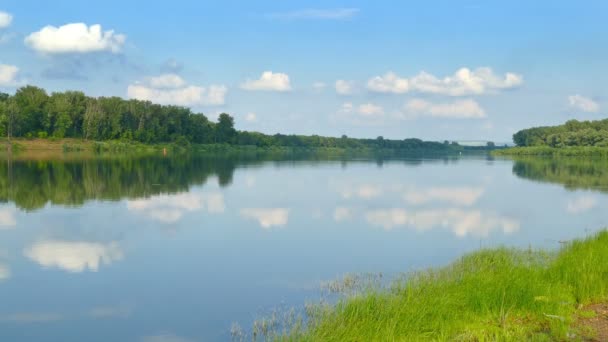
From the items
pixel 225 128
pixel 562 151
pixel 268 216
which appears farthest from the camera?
pixel 225 128

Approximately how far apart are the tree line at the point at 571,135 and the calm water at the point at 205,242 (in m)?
105

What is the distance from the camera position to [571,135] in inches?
5256

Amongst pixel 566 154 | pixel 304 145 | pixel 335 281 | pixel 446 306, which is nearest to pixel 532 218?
pixel 335 281

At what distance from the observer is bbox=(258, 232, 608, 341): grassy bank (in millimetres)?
7852

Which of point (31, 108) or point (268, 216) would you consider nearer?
point (268, 216)

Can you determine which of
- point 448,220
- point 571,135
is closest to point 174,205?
point 448,220

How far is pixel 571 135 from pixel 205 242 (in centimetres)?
13726

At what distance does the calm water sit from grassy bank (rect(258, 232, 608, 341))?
216 centimetres

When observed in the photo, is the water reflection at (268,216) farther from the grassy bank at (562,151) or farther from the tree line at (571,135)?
the tree line at (571,135)

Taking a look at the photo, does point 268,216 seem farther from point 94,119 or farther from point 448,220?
point 94,119

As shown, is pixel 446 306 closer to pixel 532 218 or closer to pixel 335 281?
pixel 335 281

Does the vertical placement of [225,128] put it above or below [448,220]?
above

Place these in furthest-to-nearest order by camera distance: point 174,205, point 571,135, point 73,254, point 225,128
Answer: point 225,128, point 571,135, point 174,205, point 73,254

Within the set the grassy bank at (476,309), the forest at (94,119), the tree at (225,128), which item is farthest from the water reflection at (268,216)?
the tree at (225,128)
